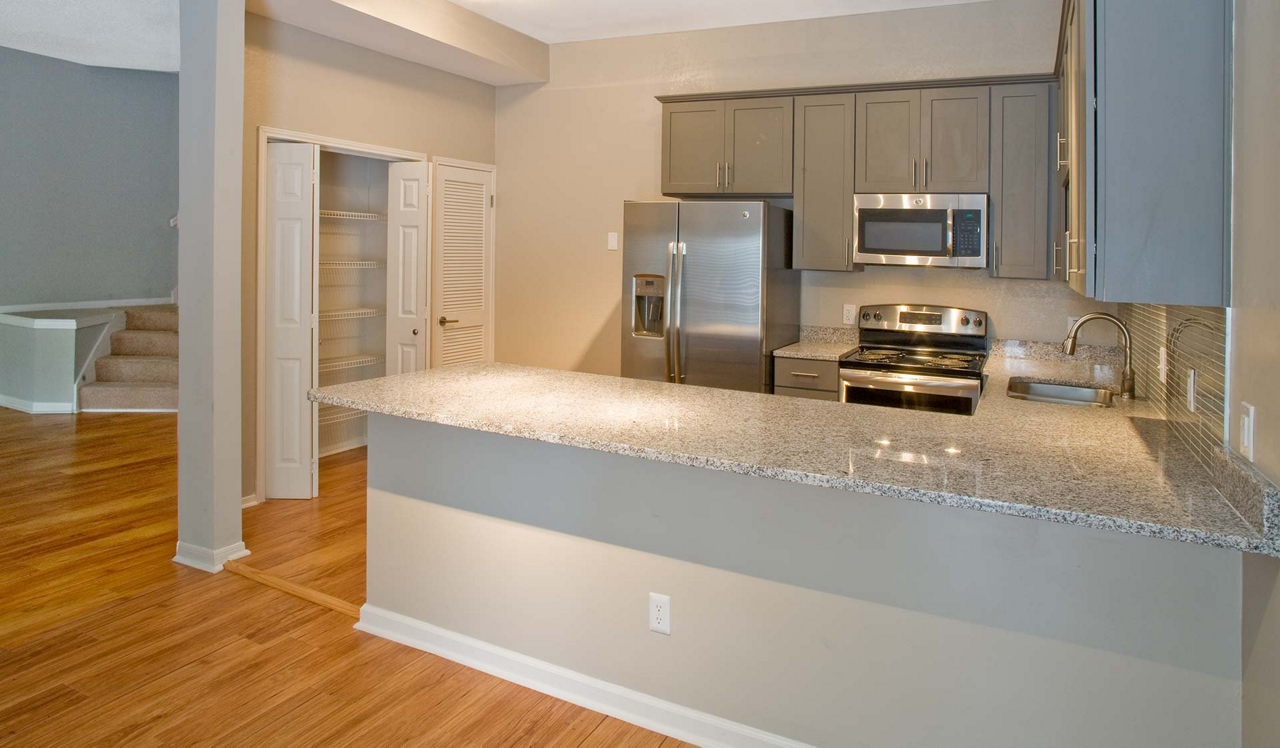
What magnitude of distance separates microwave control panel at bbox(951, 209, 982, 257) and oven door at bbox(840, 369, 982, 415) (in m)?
0.69

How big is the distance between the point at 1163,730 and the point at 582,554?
1.50 metres

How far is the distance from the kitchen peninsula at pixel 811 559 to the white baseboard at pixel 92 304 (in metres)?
6.22

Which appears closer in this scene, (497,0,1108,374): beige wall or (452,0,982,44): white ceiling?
(497,0,1108,374): beige wall

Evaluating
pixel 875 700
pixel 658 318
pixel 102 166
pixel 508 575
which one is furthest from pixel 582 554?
pixel 102 166

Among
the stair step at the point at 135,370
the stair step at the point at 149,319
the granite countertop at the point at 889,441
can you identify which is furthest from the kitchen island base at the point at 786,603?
the stair step at the point at 149,319

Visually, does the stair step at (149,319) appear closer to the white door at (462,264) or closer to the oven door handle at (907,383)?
the white door at (462,264)

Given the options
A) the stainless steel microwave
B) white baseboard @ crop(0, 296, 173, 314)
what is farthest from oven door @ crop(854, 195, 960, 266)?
white baseboard @ crop(0, 296, 173, 314)

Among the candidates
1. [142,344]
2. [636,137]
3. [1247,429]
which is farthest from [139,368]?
[1247,429]

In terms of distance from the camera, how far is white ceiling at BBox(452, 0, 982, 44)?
451 centimetres

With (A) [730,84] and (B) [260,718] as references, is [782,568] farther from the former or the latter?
(A) [730,84]

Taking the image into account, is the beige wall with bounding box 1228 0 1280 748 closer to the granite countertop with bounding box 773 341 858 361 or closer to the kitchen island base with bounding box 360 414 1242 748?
the kitchen island base with bounding box 360 414 1242 748

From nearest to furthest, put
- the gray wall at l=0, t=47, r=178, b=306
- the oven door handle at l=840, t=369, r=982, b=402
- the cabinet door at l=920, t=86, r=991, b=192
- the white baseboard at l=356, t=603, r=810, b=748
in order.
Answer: the white baseboard at l=356, t=603, r=810, b=748 → the oven door handle at l=840, t=369, r=982, b=402 → the cabinet door at l=920, t=86, r=991, b=192 → the gray wall at l=0, t=47, r=178, b=306

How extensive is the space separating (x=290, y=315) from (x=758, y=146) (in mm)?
2599

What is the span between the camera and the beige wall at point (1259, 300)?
147cm
